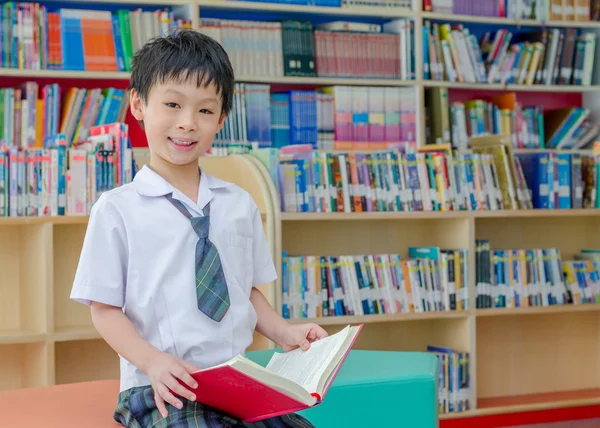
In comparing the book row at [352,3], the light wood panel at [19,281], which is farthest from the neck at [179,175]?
the book row at [352,3]

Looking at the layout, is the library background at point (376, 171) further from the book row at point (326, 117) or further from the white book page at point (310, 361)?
the white book page at point (310, 361)

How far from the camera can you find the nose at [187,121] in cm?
145

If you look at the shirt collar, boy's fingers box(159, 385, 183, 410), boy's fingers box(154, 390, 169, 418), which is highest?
the shirt collar

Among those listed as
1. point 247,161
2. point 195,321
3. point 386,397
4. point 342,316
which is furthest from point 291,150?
point 195,321

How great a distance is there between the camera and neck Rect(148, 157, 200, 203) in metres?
1.54

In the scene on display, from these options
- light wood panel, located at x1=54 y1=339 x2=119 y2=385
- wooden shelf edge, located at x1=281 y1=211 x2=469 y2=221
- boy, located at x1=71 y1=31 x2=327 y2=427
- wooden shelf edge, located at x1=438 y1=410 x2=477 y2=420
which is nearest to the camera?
boy, located at x1=71 y1=31 x2=327 y2=427

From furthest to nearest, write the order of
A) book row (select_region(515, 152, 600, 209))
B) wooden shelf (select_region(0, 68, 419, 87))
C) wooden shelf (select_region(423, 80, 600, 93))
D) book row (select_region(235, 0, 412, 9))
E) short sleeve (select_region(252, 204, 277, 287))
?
wooden shelf (select_region(423, 80, 600, 93))
book row (select_region(235, 0, 412, 9))
wooden shelf (select_region(0, 68, 419, 87))
book row (select_region(515, 152, 600, 209))
short sleeve (select_region(252, 204, 277, 287))

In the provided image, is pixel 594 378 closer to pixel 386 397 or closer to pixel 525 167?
pixel 525 167

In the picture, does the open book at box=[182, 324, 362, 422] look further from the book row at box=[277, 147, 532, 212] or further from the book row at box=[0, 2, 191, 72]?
the book row at box=[0, 2, 191, 72]

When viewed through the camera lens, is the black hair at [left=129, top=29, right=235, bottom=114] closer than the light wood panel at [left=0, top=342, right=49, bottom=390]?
Yes

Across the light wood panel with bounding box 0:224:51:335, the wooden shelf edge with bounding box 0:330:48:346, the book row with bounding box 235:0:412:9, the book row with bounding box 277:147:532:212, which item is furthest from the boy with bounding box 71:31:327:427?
the book row with bounding box 235:0:412:9

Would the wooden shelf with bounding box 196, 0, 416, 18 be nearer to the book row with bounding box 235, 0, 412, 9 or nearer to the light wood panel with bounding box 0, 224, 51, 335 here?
the book row with bounding box 235, 0, 412, 9

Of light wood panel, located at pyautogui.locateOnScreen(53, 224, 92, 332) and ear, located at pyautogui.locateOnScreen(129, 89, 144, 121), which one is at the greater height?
ear, located at pyautogui.locateOnScreen(129, 89, 144, 121)

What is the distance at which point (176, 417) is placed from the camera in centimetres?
138
